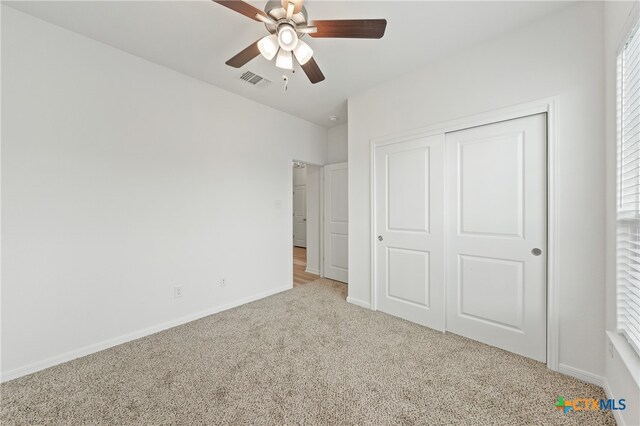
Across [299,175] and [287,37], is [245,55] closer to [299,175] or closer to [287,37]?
[287,37]

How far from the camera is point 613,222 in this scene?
4.96 feet

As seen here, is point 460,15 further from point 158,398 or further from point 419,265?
point 158,398

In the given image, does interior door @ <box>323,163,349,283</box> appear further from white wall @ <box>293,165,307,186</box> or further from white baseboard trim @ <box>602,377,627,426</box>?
white wall @ <box>293,165,307,186</box>

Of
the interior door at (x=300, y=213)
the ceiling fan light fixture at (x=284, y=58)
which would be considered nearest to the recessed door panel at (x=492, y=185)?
the ceiling fan light fixture at (x=284, y=58)

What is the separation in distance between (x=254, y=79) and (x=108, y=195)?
6.09 ft

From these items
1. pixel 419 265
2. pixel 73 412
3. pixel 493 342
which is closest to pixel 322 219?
pixel 419 265

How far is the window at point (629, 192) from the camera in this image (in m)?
1.27

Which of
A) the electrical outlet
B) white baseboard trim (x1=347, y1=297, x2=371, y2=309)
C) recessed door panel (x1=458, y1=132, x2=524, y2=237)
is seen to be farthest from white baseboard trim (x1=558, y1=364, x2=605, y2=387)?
the electrical outlet

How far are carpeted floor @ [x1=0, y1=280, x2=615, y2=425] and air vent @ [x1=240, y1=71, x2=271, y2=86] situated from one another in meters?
2.69

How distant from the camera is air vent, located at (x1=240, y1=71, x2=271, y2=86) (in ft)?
8.59

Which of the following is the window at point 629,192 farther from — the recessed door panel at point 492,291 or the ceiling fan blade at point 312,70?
the ceiling fan blade at point 312,70

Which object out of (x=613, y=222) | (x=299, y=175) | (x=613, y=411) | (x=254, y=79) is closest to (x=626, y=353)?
(x=613, y=411)

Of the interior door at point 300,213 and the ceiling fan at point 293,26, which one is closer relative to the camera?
the ceiling fan at point 293,26

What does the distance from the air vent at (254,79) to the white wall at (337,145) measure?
1.69 meters
